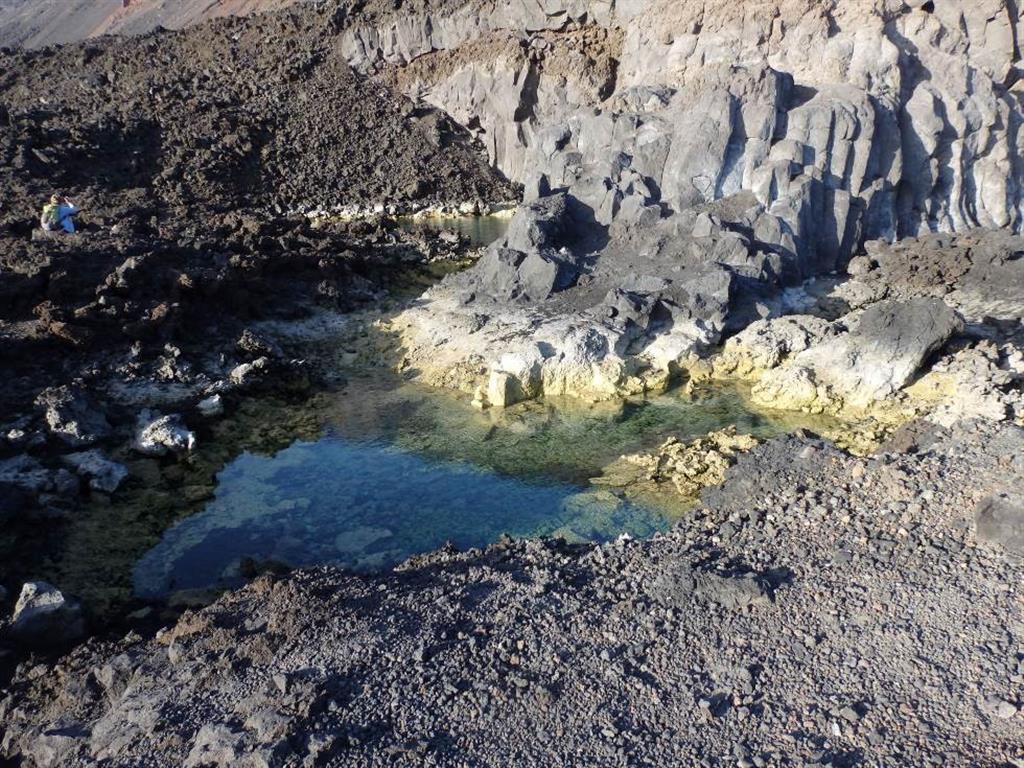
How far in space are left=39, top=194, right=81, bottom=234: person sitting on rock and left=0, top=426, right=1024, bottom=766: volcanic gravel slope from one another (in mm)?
19180

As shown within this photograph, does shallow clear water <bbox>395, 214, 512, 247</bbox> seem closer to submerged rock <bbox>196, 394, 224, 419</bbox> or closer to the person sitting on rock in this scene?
the person sitting on rock

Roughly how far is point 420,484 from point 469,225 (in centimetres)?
2424

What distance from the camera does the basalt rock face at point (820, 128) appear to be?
2533 cm

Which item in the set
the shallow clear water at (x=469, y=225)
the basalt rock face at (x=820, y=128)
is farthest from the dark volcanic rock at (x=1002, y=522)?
the shallow clear water at (x=469, y=225)

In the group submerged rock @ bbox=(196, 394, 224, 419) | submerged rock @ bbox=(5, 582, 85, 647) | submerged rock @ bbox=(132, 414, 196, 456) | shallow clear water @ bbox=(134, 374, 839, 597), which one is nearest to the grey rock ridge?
shallow clear water @ bbox=(134, 374, 839, 597)

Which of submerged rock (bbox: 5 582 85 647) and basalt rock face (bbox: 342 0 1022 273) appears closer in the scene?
submerged rock (bbox: 5 582 85 647)

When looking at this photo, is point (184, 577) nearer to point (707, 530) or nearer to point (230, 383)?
point (230, 383)

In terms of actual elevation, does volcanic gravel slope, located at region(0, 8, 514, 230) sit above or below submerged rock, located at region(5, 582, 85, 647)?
above

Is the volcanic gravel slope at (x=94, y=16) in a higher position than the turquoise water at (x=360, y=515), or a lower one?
higher

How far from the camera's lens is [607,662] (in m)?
9.46

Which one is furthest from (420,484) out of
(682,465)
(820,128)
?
(820,128)

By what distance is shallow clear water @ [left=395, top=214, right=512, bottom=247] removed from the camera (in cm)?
3519

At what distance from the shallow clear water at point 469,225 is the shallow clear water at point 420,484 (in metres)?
16.4

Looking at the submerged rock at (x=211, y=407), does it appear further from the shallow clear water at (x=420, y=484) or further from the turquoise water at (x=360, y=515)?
the turquoise water at (x=360, y=515)
